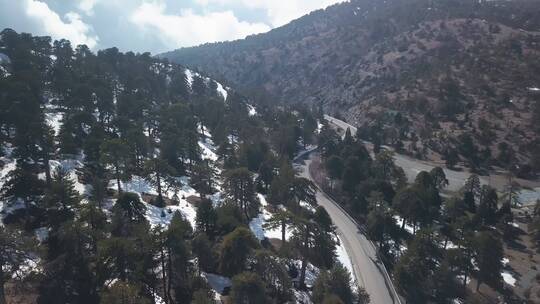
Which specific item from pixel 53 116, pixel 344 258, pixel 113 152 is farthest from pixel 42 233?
pixel 53 116

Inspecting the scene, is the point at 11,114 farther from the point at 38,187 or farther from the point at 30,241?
the point at 30,241

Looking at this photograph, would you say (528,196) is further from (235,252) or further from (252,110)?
(252,110)

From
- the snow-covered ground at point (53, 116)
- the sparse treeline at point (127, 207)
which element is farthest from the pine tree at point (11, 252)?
the snow-covered ground at point (53, 116)

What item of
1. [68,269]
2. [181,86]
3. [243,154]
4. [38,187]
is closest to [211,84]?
[181,86]

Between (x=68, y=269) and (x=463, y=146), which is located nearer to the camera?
(x=68, y=269)

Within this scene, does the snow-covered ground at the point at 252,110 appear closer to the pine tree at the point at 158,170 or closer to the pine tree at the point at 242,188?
the pine tree at the point at 242,188

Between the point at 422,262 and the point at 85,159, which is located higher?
the point at 85,159
